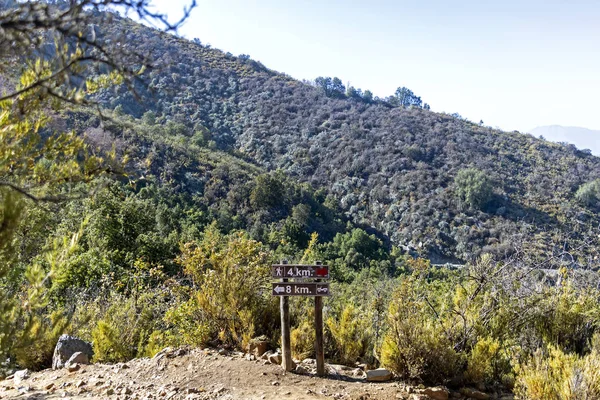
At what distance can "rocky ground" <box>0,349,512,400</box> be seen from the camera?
4.72m

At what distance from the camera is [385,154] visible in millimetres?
42531

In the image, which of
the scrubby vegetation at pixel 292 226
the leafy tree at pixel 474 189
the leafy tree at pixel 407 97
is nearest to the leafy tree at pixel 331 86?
the scrubby vegetation at pixel 292 226

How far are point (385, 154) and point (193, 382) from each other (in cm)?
3903

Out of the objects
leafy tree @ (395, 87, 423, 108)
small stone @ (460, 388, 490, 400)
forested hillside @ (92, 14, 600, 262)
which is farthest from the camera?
leafy tree @ (395, 87, 423, 108)

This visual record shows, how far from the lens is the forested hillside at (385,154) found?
32562 mm

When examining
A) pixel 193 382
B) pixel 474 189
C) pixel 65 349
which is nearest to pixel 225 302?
pixel 193 382

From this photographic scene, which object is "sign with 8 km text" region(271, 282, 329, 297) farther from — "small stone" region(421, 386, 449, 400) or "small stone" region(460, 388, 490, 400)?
"small stone" region(460, 388, 490, 400)

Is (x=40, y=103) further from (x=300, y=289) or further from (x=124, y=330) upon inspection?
(x=124, y=330)

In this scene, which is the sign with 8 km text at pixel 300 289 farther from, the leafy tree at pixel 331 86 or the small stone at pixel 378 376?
the leafy tree at pixel 331 86

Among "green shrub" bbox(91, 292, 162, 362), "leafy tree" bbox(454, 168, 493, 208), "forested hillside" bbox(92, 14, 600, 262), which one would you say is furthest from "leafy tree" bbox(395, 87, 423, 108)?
"green shrub" bbox(91, 292, 162, 362)

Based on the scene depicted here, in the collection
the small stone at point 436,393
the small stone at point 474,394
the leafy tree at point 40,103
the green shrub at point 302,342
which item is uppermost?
the leafy tree at point 40,103

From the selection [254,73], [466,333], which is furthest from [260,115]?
[466,333]

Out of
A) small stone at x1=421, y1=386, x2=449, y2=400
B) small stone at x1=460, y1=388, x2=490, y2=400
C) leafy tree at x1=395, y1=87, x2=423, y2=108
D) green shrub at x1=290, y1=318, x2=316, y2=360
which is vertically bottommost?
small stone at x1=460, y1=388, x2=490, y2=400

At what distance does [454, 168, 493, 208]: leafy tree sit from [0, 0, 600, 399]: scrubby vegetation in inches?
6.1
